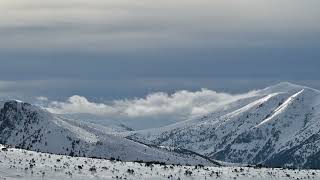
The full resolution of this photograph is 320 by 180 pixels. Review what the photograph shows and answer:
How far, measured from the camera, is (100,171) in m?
79.9

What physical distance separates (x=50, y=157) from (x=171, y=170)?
A: 1472 centimetres

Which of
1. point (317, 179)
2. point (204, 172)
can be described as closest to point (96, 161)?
point (204, 172)

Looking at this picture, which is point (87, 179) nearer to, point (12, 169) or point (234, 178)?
point (12, 169)

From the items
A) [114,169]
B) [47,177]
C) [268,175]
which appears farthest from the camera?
[268,175]

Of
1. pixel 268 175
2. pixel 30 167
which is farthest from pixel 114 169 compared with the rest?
pixel 268 175

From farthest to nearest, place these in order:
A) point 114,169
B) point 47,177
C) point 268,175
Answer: point 268,175 → point 114,169 → point 47,177

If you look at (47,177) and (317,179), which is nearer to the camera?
(47,177)

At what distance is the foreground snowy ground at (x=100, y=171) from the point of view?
7456 centimetres

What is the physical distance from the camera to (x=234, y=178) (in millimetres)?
83625

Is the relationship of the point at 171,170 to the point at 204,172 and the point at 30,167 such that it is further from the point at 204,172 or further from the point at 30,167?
the point at 30,167

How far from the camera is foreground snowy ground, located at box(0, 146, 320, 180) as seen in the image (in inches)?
2936

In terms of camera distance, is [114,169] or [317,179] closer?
[114,169]

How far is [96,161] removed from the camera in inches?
3543

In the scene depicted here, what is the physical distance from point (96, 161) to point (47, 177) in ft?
58.9
